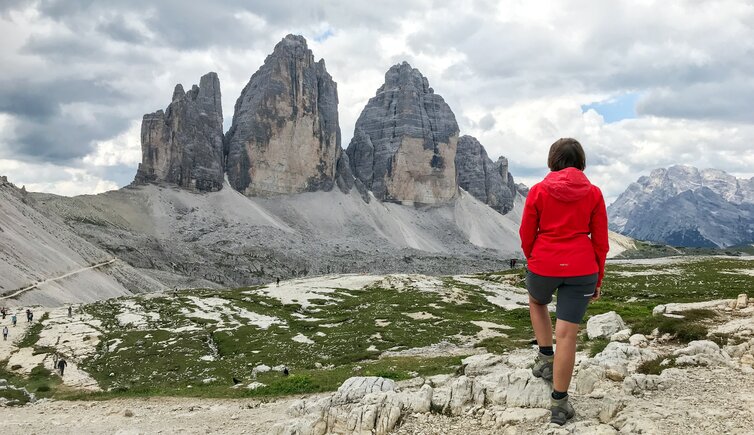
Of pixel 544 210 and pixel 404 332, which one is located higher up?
pixel 544 210

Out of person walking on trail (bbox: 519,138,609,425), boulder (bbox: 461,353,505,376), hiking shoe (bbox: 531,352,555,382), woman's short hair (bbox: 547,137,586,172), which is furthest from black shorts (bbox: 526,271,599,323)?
boulder (bbox: 461,353,505,376)

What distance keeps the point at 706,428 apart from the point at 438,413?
488cm

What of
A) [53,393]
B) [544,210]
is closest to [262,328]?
[53,393]

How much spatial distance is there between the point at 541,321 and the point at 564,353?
1016 millimetres

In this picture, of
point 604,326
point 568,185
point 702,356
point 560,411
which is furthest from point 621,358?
point 604,326

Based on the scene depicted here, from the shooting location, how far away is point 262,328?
51.4 meters

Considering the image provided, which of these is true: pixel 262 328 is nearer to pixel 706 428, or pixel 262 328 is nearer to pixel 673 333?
pixel 673 333

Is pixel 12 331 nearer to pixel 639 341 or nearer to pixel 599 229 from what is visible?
pixel 639 341

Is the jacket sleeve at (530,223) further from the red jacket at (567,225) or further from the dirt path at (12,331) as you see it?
the dirt path at (12,331)

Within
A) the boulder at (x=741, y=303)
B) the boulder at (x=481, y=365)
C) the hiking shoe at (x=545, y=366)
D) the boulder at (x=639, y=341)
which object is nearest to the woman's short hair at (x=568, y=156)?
the hiking shoe at (x=545, y=366)

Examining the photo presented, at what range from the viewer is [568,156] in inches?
387

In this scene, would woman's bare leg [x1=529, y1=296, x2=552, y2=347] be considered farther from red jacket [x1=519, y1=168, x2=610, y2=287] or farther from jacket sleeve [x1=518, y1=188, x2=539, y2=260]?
jacket sleeve [x1=518, y1=188, x2=539, y2=260]

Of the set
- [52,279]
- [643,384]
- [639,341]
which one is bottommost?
[52,279]

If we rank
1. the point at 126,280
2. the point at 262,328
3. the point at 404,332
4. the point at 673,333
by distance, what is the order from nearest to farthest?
the point at 673,333, the point at 404,332, the point at 262,328, the point at 126,280
